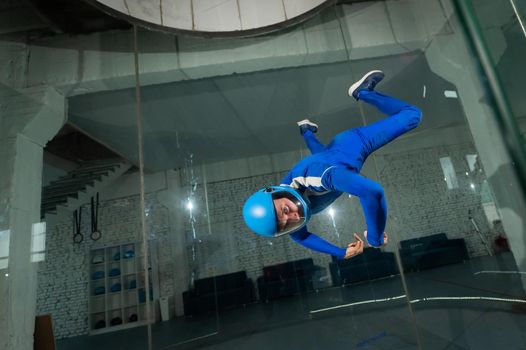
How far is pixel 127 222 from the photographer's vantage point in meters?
6.17

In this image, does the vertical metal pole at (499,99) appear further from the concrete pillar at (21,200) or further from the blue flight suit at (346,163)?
the concrete pillar at (21,200)

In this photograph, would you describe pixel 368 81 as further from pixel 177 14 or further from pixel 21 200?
pixel 21 200

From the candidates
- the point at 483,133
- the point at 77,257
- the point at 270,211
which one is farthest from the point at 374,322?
the point at 77,257

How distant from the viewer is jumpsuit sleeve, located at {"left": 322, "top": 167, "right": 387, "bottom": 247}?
1.33m

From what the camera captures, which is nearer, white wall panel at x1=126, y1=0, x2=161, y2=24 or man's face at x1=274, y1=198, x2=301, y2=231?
man's face at x1=274, y1=198, x2=301, y2=231

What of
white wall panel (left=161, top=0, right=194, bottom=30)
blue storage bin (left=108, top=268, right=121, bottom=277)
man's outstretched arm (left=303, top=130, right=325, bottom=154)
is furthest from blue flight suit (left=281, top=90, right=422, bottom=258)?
blue storage bin (left=108, top=268, right=121, bottom=277)

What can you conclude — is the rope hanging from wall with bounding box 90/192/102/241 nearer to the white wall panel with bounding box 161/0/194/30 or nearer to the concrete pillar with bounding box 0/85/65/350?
the concrete pillar with bounding box 0/85/65/350

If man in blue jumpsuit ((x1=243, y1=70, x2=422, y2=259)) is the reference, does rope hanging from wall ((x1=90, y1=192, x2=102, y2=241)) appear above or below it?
above

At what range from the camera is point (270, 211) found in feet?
5.11

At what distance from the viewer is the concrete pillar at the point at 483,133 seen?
8.97 feet

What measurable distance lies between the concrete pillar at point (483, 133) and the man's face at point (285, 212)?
89.7 inches

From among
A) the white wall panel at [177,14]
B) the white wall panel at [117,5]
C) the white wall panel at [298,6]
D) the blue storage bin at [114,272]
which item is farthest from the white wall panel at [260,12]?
the blue storage bin at [114,272]

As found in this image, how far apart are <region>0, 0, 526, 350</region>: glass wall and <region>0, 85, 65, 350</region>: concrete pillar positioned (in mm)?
17

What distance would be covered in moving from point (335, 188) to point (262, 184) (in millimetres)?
3495
